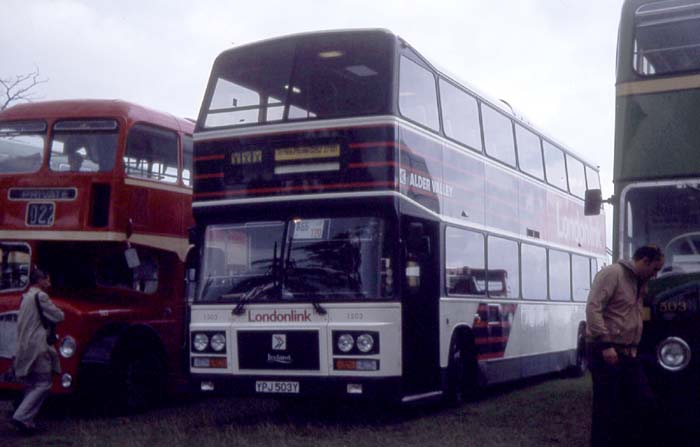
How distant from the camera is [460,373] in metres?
13.9

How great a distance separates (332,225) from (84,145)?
4122mm

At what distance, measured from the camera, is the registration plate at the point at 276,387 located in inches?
464

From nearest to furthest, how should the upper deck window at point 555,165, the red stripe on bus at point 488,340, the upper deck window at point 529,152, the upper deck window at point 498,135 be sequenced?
the red stripe on bus at point 488,340
the upper deck window at point 498,135
the upper deck window at point 529,152
the upper deck window at point 555,165

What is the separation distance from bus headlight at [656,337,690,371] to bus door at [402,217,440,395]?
374 cm

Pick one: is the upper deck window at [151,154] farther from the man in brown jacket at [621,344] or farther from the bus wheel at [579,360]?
the bus wheel at [579,360]

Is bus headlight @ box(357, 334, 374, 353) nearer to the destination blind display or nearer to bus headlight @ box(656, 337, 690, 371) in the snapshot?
the destination blind display

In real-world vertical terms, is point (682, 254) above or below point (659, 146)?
below

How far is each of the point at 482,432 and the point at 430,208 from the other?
9.66ft

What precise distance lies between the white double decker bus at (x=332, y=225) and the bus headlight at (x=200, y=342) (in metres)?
0.02

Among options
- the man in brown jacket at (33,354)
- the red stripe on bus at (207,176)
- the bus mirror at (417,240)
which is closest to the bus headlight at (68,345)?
the man in brown jacket at (33,354)

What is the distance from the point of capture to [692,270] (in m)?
9.10

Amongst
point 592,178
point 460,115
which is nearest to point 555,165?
point 592,178

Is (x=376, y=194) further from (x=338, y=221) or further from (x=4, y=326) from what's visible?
(x=4, y=326)

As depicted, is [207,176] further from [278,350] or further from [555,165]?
[555,165]
